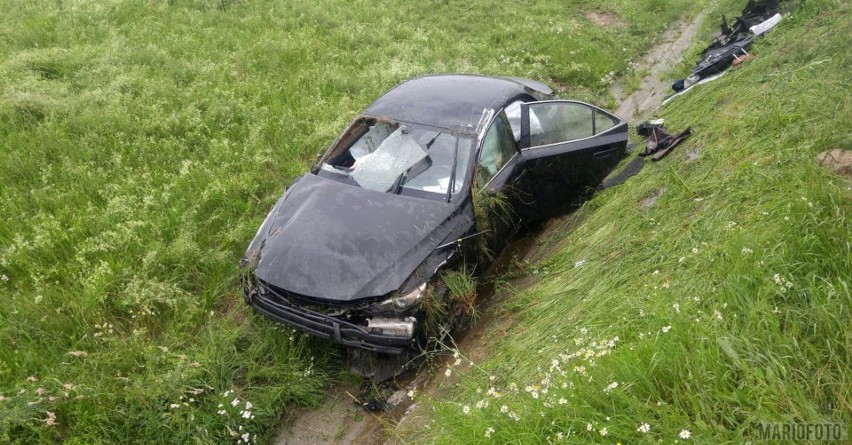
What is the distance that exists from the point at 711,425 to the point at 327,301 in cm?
245

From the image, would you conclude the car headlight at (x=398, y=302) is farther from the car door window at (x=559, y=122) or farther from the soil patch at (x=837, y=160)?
the soil patch at (x=837, y=160)

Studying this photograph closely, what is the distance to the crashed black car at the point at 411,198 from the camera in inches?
162

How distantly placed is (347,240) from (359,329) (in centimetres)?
68

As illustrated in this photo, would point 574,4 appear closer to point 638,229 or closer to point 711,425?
point 638,229

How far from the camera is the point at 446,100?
550 centimetres

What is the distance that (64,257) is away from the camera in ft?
17.8

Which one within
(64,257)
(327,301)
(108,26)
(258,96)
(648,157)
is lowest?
(648,157)

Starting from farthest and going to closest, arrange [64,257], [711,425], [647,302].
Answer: [64,257] < [647,302] < [711,425]

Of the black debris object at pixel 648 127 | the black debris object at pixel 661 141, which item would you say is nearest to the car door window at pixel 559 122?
the black debris object at pixel 661 141

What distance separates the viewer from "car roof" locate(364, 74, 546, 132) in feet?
17.3

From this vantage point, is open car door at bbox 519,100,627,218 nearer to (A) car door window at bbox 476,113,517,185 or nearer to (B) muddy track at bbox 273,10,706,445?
(A) car door window at bbox 476,113,517,185

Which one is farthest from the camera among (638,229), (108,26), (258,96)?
(108,26)

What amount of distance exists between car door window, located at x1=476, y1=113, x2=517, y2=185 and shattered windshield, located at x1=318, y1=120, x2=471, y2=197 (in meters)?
0.17

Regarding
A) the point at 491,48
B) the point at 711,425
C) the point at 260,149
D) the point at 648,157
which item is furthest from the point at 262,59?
the point at 711,425
